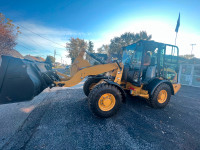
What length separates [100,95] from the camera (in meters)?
2.61

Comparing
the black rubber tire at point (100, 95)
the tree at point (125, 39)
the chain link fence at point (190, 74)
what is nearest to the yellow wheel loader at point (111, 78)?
the black rubber tire at point (100, 95)

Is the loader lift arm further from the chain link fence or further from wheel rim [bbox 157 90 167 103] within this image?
the chain link fence

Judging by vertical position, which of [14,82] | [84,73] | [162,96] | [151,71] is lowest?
[162,96]

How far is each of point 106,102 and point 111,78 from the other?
1069 mm

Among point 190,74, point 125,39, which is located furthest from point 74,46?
point 190,74

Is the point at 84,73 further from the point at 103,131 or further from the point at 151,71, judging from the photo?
the point at 151,71

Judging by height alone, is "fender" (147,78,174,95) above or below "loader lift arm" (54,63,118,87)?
below

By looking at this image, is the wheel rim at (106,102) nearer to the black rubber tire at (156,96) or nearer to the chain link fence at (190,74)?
the black rubber tire at (156,96)

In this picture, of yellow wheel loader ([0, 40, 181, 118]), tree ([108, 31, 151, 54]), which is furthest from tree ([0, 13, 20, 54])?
tree ([108, 31, 151, 54])

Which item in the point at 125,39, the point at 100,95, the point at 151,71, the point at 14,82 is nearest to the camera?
the point at 14,82

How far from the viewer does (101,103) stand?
109 inches

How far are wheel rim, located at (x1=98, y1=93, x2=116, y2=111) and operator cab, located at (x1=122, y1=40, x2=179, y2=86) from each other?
49.9 inches

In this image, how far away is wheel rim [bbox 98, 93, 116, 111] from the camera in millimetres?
2730

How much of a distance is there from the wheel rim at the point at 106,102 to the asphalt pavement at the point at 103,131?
0.35 m
